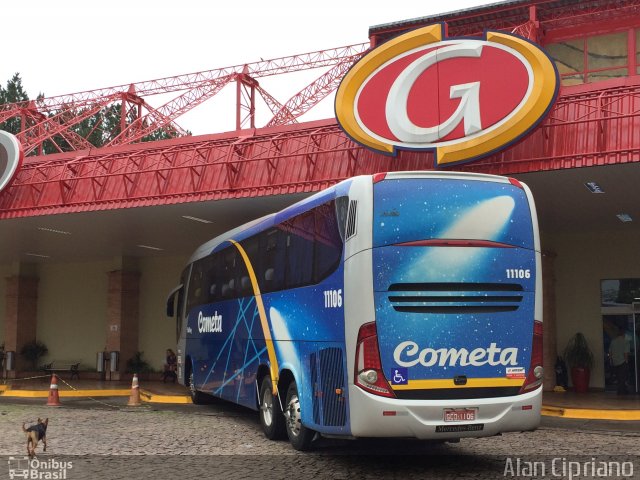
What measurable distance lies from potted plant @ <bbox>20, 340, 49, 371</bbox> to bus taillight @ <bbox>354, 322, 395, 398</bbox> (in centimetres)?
2515

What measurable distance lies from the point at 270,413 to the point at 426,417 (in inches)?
157

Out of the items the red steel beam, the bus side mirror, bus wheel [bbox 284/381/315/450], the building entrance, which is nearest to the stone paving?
bus wheel [bbox 284/381/315/450]

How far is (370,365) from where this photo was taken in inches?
339

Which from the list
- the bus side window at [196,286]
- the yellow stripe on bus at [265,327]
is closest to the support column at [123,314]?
the bus side window at [196,286]

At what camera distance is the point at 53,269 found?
31.6 metres

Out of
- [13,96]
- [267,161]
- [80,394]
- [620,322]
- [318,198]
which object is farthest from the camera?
[13,96]

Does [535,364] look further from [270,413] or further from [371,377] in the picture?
[270,413]

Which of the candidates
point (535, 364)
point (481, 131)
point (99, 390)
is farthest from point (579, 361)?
point (99, 390)

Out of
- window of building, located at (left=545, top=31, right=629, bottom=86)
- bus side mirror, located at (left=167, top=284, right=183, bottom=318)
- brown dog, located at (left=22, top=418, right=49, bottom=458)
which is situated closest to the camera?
brown dog, located at (left=22, top=418, right=49, bottom=458)

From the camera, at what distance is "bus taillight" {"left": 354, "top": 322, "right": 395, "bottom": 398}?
8.55 meters

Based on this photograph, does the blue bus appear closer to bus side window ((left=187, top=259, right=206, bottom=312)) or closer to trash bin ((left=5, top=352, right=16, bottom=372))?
bus side window ((left=187, top=259, right=206, bottom=312))

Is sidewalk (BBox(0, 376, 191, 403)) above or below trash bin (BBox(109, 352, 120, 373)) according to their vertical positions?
below

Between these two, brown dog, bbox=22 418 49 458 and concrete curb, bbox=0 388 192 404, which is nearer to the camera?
brown dog, bbox=22 418 49 458

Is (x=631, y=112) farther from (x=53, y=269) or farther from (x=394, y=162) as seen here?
(x=53, y=269)
